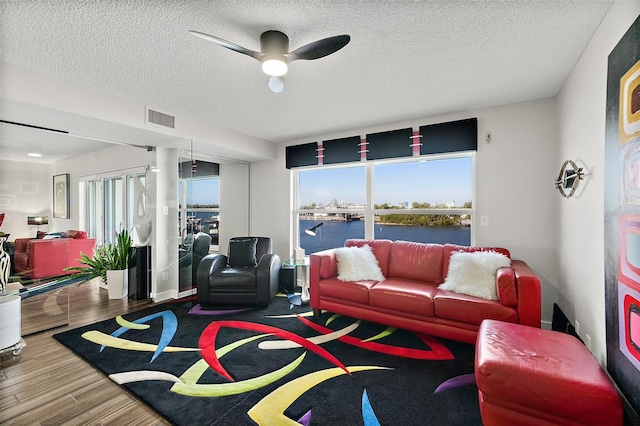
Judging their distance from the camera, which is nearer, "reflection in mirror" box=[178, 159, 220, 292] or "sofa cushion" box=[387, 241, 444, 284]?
"sofa cushion" box=[387, 241, 444, 284]

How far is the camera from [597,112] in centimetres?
194

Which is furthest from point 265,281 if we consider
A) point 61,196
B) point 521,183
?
point 521,183

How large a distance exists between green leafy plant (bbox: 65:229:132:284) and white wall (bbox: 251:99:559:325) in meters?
4.71

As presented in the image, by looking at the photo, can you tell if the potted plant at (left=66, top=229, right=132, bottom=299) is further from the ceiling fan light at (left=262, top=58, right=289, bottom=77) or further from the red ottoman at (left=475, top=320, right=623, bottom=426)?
the red ottoman at (left=475, top=320, right=623, bottom=426)

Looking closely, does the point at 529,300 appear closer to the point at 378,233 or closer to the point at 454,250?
the point at 454,250

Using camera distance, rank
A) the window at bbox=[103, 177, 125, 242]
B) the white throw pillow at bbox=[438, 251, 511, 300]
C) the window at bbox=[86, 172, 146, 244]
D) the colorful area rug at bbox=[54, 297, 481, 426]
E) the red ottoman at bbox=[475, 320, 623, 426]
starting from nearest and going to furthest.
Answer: the red ottoman at bbox=[475, 320, 623, 426] → the colorful area rug at bbox=[54, 297, 481, 426] → the white throw pillow at bbox=[438, 251, 511, 300] → the window at bbox=[86, 172, 146, 244] → the window at bbox=[103, 177, 125, 242]

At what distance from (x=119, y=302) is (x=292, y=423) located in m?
3.43

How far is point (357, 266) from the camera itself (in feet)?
10.7

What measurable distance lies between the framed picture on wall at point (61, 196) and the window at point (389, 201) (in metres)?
3.18

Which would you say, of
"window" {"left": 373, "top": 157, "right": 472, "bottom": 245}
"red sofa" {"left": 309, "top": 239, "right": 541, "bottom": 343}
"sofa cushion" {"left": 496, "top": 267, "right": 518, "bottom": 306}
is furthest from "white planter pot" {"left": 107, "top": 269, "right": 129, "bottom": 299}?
"sofa cushion" {"left": 496, "top": 267, "right": 518, "bottom": 306}

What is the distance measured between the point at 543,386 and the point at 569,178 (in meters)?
1.91

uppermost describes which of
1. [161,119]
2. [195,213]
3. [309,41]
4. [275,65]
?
[309,41]

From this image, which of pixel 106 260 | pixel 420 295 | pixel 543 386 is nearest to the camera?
pixel 543 386

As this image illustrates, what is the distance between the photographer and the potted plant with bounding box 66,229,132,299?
408 cm
